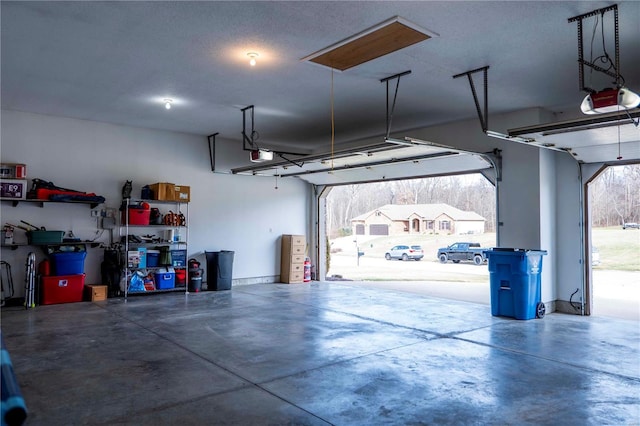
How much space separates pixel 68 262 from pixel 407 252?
1554cm

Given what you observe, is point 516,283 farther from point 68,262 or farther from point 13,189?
point 13,189

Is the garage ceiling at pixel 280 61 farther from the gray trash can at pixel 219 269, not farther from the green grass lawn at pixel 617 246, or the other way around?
the green grass lawn at pixel 617 246

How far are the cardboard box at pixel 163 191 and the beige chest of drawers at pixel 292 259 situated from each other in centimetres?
303

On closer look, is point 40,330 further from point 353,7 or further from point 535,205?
point 535,205

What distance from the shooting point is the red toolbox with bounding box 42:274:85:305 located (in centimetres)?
743

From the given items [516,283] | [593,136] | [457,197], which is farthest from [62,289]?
[457,197]

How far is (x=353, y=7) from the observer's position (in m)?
3.83

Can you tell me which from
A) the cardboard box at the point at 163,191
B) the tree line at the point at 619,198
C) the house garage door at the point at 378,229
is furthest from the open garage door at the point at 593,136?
the house garage door at the point at 378,229

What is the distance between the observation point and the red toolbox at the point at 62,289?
7434 mm

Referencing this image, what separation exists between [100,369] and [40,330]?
2087mm

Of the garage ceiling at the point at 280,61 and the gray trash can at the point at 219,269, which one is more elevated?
the garage ceiling at the point at 280,61

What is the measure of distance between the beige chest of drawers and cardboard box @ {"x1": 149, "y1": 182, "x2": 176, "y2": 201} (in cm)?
303

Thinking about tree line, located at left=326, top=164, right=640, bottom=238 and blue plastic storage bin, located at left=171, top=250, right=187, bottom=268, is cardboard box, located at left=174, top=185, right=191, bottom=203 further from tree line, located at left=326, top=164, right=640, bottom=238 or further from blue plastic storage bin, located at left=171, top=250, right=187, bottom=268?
tree line, located at left=326, top=164, right=640, bottom=238

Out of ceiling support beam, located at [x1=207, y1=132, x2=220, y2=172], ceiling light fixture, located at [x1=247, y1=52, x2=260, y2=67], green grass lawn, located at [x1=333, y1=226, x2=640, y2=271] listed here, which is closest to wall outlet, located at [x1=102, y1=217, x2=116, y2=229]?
ceiling support beam, located at [x1=207, y1=132, x2=220, y2=172]
